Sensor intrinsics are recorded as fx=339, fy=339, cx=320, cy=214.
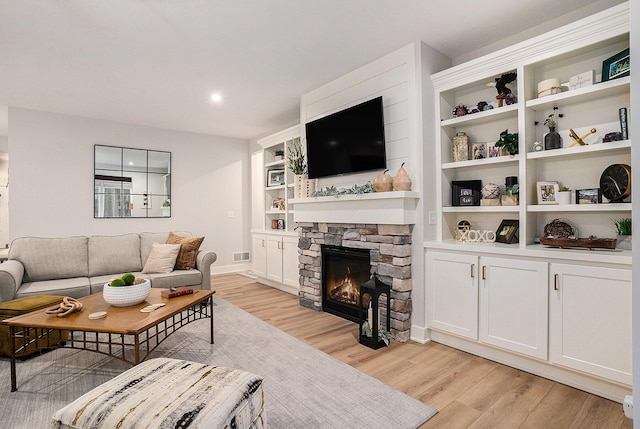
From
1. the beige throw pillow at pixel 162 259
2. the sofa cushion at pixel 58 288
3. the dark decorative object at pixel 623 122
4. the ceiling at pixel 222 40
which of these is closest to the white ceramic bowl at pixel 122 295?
the sofa cushion at pixel 58 288

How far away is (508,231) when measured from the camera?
282 centimetres

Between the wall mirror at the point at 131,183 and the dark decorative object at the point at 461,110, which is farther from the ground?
the dark decorative object at the point at 461,110

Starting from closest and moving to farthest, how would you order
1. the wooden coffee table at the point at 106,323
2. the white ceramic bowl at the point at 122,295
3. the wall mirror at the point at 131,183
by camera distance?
the wooden coffee table at the point at 106,323 < the white ceramic bowl at the point at 122,295 < the wall mirror at the point at 131,183

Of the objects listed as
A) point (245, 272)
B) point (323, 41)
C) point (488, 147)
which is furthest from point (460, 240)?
point (245, 272)

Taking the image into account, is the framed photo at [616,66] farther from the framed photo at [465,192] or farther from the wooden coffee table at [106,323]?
the wooden coffee table at [106,323]

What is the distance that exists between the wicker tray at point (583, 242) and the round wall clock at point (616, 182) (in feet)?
1.07

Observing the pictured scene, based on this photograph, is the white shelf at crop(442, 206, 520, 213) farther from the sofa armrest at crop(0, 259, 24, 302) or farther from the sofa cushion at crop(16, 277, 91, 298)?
the sofa armrest at crop(0, 259, 24, 302)

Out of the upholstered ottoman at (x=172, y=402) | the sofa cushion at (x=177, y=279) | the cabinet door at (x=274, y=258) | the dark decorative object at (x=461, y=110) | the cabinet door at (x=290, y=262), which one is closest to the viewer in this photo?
the upholstered ottoman at (x=172, y=402)

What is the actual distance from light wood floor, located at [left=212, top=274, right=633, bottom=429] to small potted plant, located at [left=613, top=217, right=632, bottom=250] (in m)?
1.02

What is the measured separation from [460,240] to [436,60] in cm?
172

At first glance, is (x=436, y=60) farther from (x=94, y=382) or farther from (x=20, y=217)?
(x=20, y=217)

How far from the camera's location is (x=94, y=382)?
2340 mm

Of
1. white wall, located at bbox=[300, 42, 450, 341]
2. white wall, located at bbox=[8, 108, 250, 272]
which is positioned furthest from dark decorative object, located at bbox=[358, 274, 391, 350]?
white wall, located at bbox=[8, 108, 250, 272]

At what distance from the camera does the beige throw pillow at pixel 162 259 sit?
4.14m
